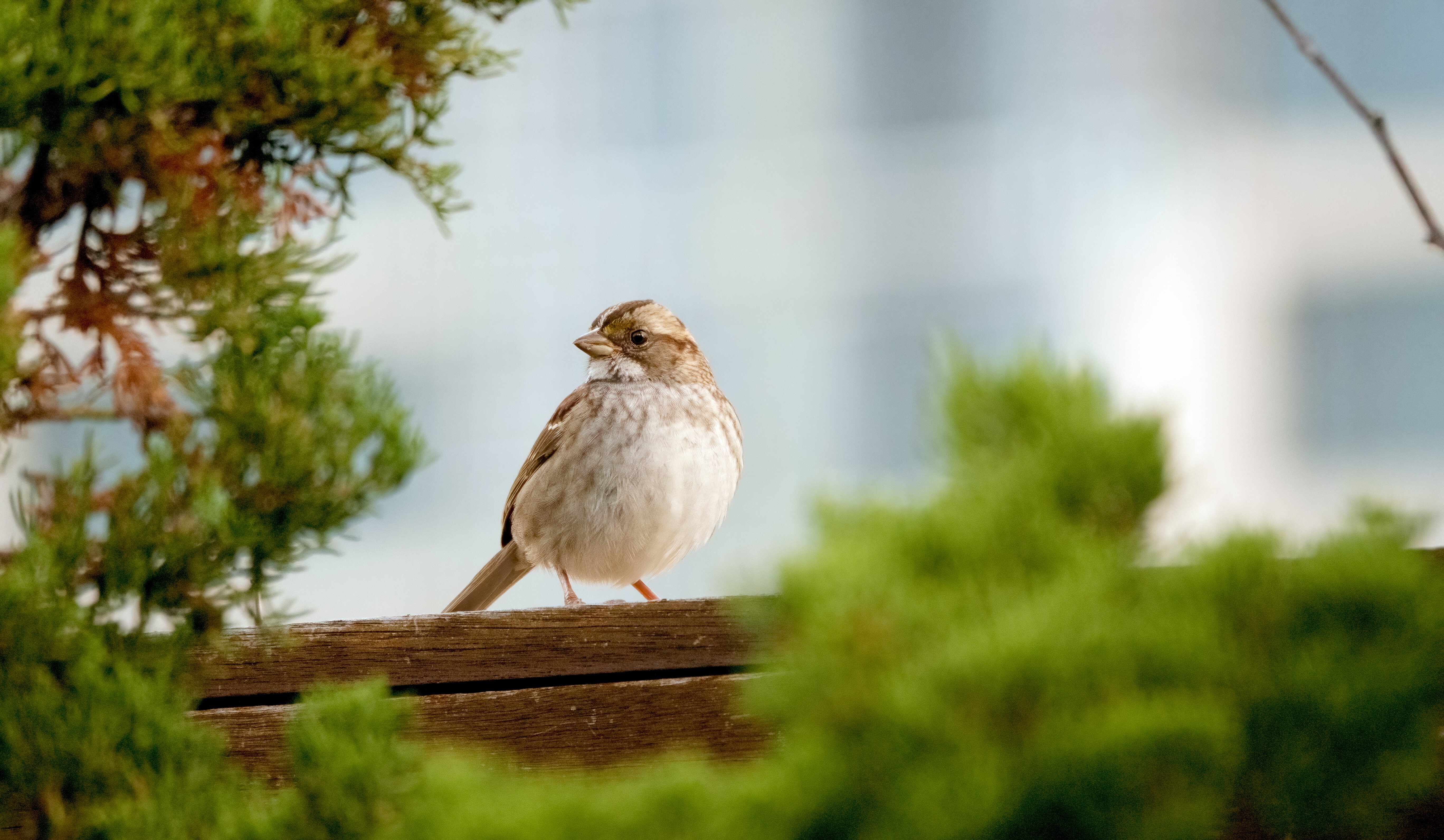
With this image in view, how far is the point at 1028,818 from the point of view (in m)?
1.23

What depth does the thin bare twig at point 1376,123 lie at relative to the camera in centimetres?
148

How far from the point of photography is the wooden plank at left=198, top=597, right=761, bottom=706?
204 centimetres

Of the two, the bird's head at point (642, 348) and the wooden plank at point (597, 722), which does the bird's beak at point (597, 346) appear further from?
the wooden plank at point (597, 722)

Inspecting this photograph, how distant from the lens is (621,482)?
3.43 meters

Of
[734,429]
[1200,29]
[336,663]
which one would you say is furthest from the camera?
[1200,29]

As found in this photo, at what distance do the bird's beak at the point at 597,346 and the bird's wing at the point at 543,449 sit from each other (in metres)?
0.08

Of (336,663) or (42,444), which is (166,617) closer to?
(336,663)

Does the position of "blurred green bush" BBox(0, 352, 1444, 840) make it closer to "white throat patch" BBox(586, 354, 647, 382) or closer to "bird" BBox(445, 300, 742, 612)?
"bird" BBox(445, 300, 742, 612)

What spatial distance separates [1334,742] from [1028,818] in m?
0.26

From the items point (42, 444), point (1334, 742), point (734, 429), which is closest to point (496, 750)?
point (1334, 742)

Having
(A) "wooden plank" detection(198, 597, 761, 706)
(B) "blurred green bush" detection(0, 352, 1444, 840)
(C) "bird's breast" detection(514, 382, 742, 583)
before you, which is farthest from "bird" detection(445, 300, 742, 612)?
(B) "blurred green bush" detection(0, 352, 1444, 840)

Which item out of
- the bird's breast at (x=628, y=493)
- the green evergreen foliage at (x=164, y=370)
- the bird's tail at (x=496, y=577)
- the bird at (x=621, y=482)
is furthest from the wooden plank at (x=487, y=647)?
the bird's tail at (x=496, y=577)

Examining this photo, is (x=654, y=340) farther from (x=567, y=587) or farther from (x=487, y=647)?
(x=487, y=647)

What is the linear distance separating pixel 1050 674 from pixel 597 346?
2685 mm
